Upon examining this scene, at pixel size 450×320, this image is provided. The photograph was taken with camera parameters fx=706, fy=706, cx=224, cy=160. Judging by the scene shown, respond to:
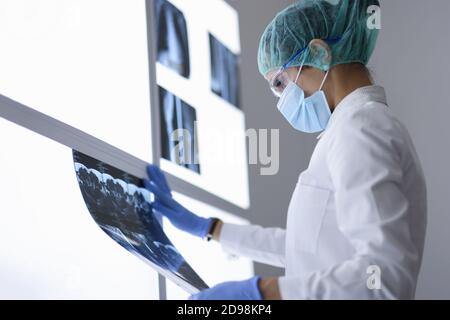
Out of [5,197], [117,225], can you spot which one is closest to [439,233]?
[117,225]

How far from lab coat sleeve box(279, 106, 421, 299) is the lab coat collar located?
0.18 meters

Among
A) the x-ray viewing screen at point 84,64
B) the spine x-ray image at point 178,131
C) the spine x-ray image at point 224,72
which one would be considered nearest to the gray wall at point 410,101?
the spine x-ray image at point 224,72

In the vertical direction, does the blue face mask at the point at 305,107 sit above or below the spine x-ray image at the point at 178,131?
below

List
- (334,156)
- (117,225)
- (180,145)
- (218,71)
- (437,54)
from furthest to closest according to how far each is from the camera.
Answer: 1. (437,54)
2. (218,71)
3. (180,145)
4. (117,225)
5. (334,156)

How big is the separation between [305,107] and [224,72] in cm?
121

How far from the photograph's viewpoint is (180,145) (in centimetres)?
245

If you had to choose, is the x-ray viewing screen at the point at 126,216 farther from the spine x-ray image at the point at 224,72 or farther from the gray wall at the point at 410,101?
the gray wall at the point at 410,101

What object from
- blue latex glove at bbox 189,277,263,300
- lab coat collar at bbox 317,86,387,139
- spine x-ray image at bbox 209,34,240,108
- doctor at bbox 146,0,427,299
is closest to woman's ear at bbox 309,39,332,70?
doctor at bbox 146,0,427,299

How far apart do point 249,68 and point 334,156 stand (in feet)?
5.68

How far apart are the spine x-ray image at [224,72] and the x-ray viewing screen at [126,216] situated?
1.06m

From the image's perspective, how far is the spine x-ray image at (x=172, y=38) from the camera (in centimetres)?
242

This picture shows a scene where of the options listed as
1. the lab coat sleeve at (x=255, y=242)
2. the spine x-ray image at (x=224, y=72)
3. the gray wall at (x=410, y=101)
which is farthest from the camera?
the gray wall at (x=410, y=101)
